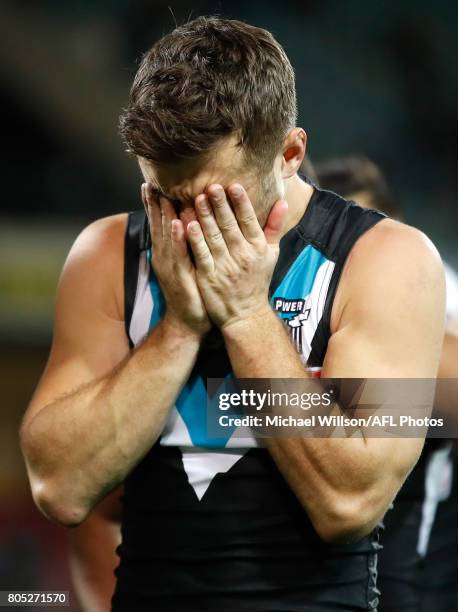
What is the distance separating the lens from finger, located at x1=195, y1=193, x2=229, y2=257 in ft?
6.48

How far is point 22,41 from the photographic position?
25.8 ft

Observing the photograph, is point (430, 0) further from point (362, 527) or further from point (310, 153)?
point (362, 527)

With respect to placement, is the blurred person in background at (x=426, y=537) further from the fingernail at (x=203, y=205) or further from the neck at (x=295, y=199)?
the fingernail at (x=203, y=205)

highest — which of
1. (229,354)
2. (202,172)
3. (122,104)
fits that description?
(122,104)

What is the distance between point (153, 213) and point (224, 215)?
0.53 feet

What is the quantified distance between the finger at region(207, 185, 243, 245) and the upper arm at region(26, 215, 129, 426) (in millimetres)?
345

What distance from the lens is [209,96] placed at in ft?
6.42

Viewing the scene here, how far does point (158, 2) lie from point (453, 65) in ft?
8.18

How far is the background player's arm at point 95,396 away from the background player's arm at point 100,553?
0.58 metres

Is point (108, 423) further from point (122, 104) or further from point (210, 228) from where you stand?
point (122, 104)

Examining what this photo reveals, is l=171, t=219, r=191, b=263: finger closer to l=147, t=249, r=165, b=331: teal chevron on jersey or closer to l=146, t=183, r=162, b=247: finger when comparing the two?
l=146, t=183, r=162, b=247: finger

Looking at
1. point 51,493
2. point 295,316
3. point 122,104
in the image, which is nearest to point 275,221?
point 295,316

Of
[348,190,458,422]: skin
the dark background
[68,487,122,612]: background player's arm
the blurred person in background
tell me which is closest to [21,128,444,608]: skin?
[68,487,122,612]: background player's arm

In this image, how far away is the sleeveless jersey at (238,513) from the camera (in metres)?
2.06
